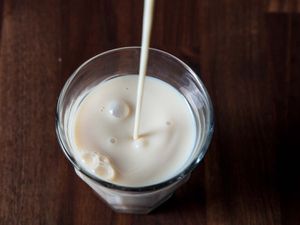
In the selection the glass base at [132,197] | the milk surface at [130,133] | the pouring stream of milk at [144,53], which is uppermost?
the pouring stream of milk at [144,53]

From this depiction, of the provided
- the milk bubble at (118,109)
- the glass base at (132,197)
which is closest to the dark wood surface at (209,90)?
the glass base at (132,197)

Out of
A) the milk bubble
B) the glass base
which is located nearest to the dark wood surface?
the glass base

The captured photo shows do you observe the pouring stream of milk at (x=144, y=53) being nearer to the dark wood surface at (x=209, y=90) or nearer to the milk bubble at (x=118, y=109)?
the milk bubble at (x=118, y=109)

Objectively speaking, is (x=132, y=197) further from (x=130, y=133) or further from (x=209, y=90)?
(x=209, y=90)

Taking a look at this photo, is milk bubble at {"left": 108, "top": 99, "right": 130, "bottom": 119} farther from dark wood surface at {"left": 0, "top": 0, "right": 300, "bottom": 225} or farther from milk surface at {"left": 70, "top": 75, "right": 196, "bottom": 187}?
dark wood surface at {"left": 0, "top": 0, "right": 300, "bottom": 225}

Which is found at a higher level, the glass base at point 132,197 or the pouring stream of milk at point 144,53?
the pouring stream of milk at point 144,53

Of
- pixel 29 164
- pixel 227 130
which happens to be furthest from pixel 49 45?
pixel 227 130
